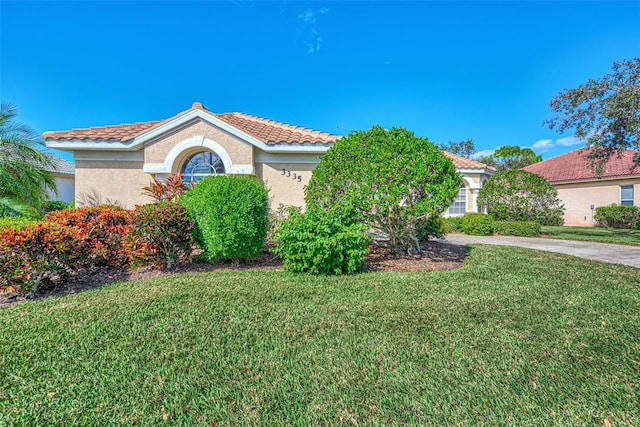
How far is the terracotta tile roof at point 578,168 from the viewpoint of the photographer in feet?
68.5

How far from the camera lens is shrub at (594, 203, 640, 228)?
19.1 m

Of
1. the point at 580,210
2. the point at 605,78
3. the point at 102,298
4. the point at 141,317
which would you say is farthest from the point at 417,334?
the point at 580,210

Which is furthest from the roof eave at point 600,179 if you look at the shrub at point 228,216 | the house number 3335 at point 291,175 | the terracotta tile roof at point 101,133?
the terracotta tile roof at point 101,133

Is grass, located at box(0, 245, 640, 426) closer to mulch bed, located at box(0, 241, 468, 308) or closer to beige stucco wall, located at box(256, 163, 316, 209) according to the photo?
mulch bed, located at box(0, 241, 468, 308)

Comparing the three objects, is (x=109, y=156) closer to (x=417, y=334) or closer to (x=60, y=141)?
(x=60, y=141)

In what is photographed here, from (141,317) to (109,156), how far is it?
8869 mm

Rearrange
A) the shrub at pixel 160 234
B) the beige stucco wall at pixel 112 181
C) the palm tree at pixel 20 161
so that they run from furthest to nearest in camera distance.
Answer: the beige stucco wall at pixel 112 181
the palm tree at pixel 20 161
the shrub at pixel 160 234

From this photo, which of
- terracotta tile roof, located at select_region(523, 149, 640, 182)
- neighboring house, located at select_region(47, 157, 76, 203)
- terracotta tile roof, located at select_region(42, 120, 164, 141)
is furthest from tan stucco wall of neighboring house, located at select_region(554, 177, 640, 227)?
neighboring house, located at select_region(47, 157, 76, 203)

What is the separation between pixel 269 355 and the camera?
311 cm

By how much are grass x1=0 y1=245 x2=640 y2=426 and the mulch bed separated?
68cm

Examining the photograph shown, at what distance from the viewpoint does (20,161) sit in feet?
28.8

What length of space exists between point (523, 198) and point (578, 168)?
13.3m

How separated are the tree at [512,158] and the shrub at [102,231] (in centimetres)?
5579

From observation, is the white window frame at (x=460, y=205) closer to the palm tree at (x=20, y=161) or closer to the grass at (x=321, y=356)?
the grass at (x=321, y=356)
